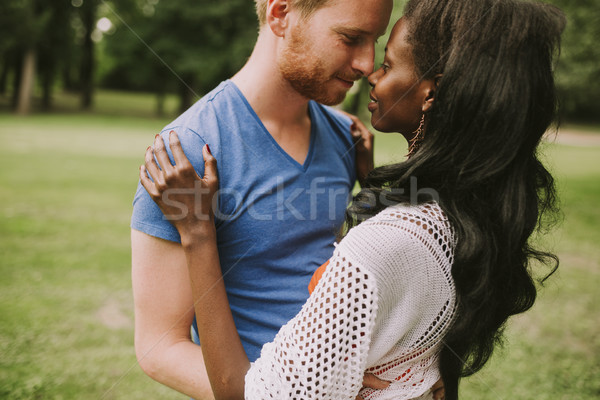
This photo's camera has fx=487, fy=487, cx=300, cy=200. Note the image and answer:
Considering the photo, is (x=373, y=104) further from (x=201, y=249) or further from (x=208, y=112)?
(x=201, y=249)

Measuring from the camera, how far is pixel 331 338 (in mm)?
1312

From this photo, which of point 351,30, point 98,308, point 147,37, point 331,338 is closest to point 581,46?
point 351,30

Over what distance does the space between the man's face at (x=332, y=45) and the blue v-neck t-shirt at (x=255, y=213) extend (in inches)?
12.4

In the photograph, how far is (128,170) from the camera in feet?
40.9

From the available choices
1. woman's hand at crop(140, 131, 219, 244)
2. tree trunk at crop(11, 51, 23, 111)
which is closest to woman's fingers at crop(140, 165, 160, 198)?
woman's hand at crop(140, 131, 219, 244)

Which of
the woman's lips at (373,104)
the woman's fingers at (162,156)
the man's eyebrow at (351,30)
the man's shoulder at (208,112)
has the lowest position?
the woman's fingers at (162,156)

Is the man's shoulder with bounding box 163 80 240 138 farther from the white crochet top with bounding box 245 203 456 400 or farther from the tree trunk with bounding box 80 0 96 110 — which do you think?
the tree trunk with bounding box 80 0 96 110

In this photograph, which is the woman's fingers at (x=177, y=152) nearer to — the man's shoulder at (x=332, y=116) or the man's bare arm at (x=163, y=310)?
the man's bare arm at (x=163, y=310)

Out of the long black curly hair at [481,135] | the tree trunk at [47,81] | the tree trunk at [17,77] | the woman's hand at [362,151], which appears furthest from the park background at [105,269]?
the tree trunk at [47,81]

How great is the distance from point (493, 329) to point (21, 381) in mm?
3658

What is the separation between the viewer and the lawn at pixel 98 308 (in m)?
3.99

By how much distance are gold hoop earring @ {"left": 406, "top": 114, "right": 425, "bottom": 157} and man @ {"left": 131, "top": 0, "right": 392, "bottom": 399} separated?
2.05 ft

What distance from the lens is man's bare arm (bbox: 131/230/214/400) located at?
71.5 inches

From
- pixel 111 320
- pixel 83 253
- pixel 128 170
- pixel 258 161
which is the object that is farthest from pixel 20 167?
pixel 258 161
